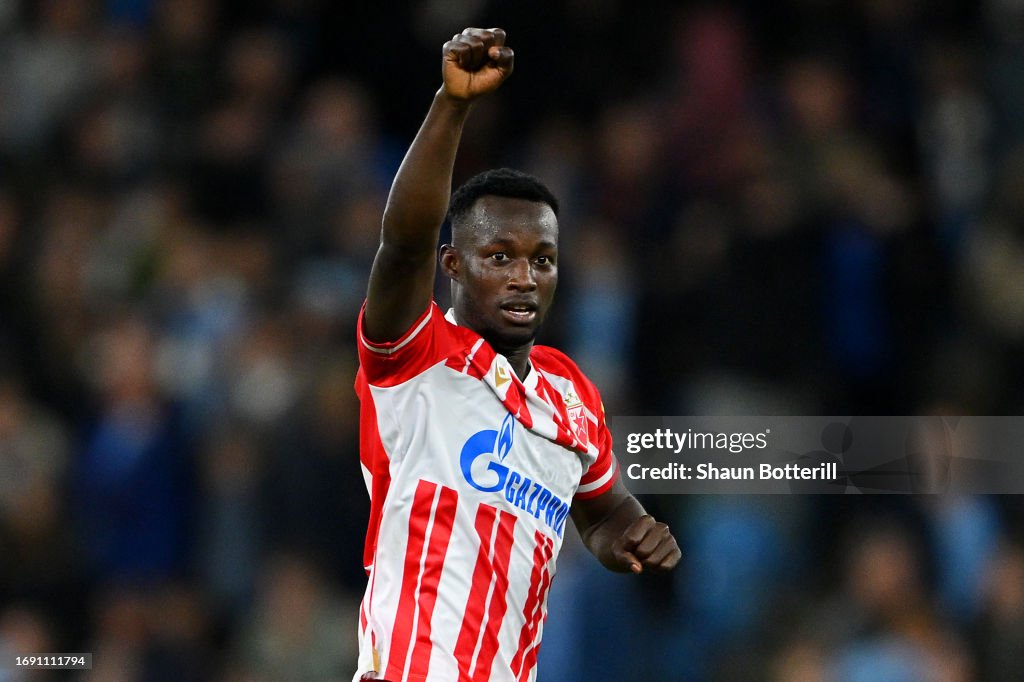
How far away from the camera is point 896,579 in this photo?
598 centimetres

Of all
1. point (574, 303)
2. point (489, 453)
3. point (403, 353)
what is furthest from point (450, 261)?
point (574, 303)

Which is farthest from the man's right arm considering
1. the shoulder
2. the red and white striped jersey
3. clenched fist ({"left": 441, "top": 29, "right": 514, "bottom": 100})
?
the shoulder

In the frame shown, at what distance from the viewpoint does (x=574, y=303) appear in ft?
22.1

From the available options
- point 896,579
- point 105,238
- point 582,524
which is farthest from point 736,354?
point 105,238

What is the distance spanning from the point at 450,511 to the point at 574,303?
3788mm

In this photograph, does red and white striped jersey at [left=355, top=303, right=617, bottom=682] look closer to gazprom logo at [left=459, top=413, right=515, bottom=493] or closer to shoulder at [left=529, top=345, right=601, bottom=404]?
gazprom logo at [left=459, top=413, right=515, bottom=493]

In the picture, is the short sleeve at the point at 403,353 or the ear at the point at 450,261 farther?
the ear at the point at 450,261

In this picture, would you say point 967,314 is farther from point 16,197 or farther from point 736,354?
point 16,197

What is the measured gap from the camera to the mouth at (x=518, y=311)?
3.22 metres

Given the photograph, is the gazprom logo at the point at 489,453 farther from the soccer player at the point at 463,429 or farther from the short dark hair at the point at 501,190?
the short dark hair at the point at 501,190

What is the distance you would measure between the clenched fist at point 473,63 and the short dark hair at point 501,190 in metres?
0.53

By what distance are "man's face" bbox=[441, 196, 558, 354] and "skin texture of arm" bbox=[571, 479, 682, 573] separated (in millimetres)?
566

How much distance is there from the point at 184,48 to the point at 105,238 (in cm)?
132

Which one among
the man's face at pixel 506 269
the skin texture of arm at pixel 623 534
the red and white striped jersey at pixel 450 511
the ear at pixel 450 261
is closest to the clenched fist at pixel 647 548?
the skin texture of arm at pixel 623 534
